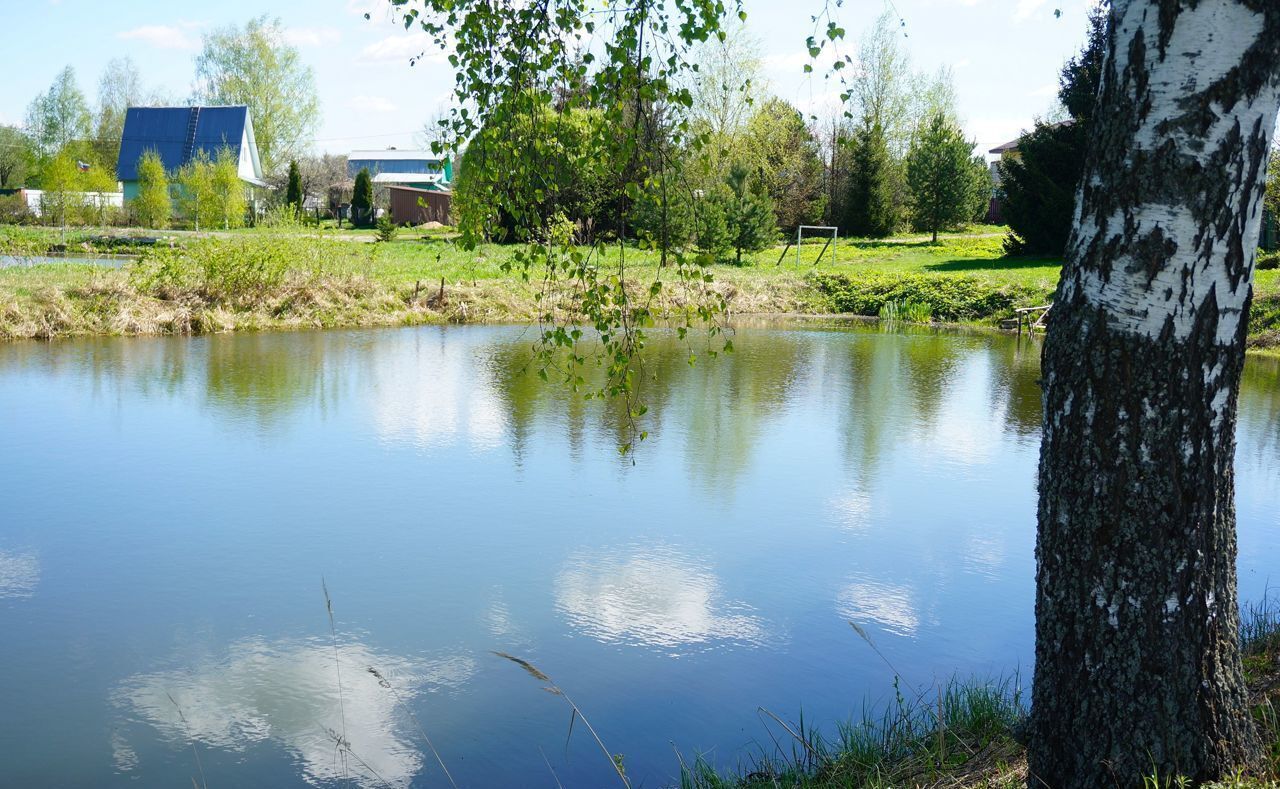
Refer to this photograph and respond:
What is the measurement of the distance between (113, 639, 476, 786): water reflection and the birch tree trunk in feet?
8.25

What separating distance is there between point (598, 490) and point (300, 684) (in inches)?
144

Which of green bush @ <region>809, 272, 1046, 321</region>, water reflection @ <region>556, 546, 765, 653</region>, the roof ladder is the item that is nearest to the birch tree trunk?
water reflection @ <region>556, 546, 765, 653</region>

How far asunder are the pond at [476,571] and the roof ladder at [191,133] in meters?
42.6

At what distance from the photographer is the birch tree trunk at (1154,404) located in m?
2.48

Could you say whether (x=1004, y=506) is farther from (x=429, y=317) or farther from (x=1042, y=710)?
(x=429, y=317)

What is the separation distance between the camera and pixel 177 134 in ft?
170

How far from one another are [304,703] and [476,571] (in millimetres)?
1790

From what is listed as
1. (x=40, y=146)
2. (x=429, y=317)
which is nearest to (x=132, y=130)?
(x=40, y=146)

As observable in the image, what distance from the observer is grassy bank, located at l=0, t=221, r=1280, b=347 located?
1666 centimetres

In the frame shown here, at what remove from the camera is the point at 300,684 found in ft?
15.6

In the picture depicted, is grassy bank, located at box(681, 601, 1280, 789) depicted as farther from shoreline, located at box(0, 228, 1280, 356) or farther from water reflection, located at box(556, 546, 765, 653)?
shoreline, located at box(0, 228, 1280, 356)

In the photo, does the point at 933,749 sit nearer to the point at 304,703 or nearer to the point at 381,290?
the point at 304,703

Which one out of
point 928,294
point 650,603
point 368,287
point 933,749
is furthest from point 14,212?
point 933,749

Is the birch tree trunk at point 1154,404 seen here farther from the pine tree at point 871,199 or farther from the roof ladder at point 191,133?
the roof ladder at point 191,133
